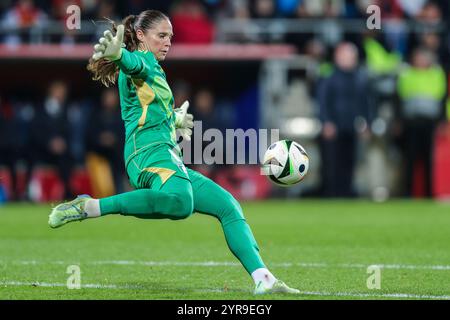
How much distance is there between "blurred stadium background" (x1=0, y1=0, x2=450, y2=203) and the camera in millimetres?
19734

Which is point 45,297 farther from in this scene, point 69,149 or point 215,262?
point 69,149

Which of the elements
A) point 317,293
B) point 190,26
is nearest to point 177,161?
point 317,293

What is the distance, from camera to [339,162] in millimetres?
19688

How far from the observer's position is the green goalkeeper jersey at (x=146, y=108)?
7590mm

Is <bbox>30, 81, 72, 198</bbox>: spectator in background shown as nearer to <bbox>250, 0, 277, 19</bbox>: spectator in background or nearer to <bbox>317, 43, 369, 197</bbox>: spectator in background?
<bbox>250, 0, 277, 19</bbox>: spectator in background

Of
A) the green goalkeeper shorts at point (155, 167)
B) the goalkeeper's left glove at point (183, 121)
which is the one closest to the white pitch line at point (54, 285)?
the green goalkeeper shorts at point (155, 167)

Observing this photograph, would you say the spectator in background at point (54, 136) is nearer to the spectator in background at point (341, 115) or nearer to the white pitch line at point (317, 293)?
the spectator in background at point (341, 115)

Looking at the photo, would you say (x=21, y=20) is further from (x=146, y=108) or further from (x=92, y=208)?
(x=92, y=208)

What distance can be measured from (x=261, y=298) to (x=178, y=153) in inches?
Result: 51.0

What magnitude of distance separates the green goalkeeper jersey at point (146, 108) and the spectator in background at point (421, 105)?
12444 mm

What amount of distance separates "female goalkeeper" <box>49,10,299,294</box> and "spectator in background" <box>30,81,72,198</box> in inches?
473

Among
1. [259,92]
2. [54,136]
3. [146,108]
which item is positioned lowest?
[54,136]

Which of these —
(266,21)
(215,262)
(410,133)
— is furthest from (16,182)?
(215,262)

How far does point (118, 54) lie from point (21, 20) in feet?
45.8
